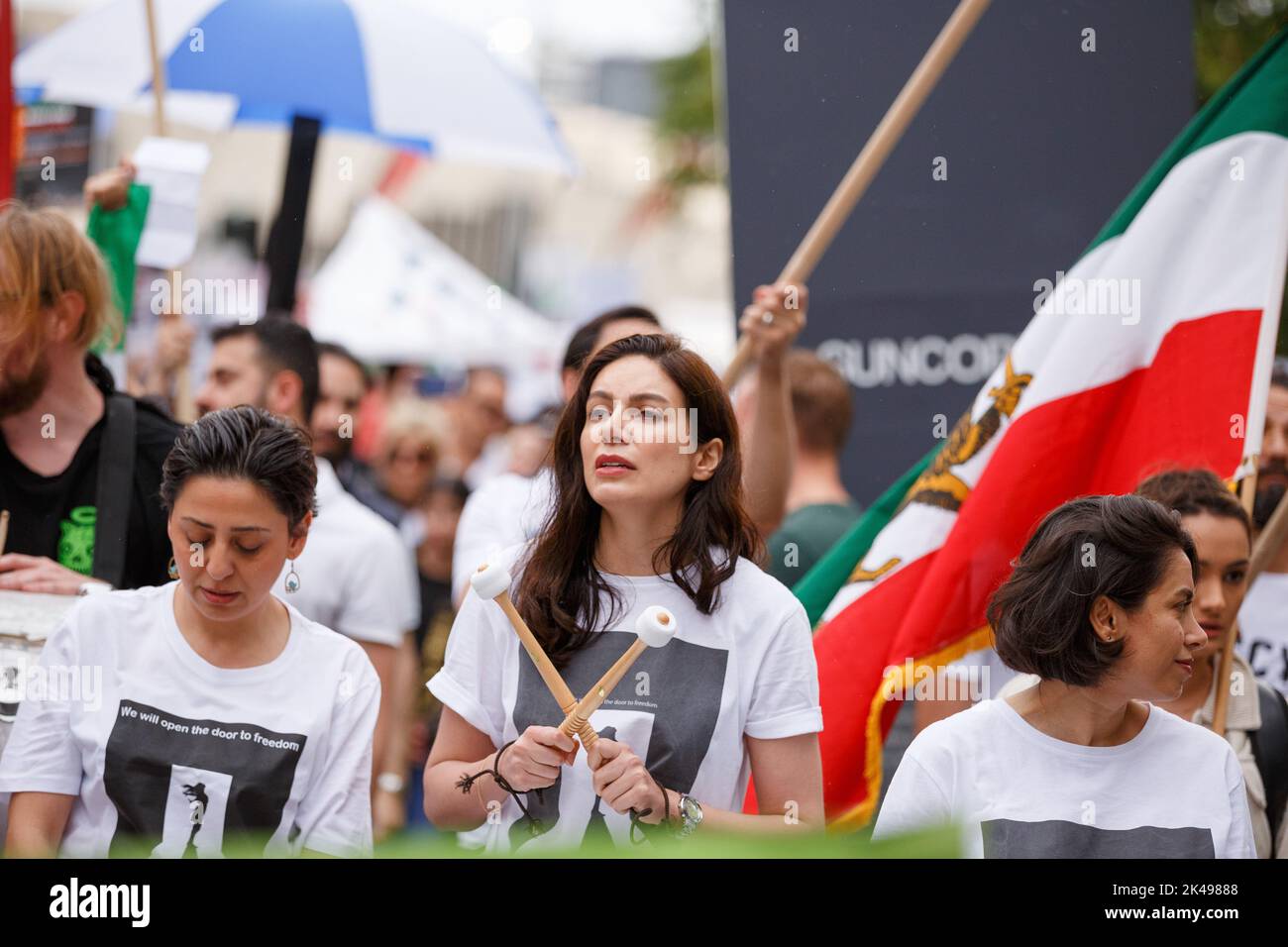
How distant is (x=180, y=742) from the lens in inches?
108

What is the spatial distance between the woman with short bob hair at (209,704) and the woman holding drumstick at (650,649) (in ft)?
0.68

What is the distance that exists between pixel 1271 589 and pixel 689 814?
2446mm

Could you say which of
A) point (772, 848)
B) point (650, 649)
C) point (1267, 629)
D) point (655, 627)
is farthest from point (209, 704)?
point (1267, 629)

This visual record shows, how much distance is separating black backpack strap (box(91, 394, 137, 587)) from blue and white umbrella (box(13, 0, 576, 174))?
6.16 feet

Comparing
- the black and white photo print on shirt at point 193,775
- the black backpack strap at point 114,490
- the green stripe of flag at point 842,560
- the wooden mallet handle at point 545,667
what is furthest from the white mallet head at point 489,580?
the green stripe of flag at point 842,560

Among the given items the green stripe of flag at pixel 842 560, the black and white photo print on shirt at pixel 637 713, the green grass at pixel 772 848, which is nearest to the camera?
the green grass at pixel 772 848

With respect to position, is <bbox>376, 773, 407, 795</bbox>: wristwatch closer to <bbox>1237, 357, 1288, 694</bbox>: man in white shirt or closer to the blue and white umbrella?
the blue and white umbrella

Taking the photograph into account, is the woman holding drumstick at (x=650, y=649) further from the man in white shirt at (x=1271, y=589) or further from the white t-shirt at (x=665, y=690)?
the man in white shirt at (x=1271, y=589)

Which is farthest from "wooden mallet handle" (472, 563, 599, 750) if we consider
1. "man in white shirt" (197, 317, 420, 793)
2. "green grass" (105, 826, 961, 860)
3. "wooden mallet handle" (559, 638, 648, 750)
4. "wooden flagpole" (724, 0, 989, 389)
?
"man in white shirt" (197, 317, 420, 793)

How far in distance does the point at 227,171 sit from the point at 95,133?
18561mm

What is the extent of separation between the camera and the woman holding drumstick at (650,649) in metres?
2.66

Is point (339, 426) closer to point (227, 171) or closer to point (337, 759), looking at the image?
point (337, 759)
